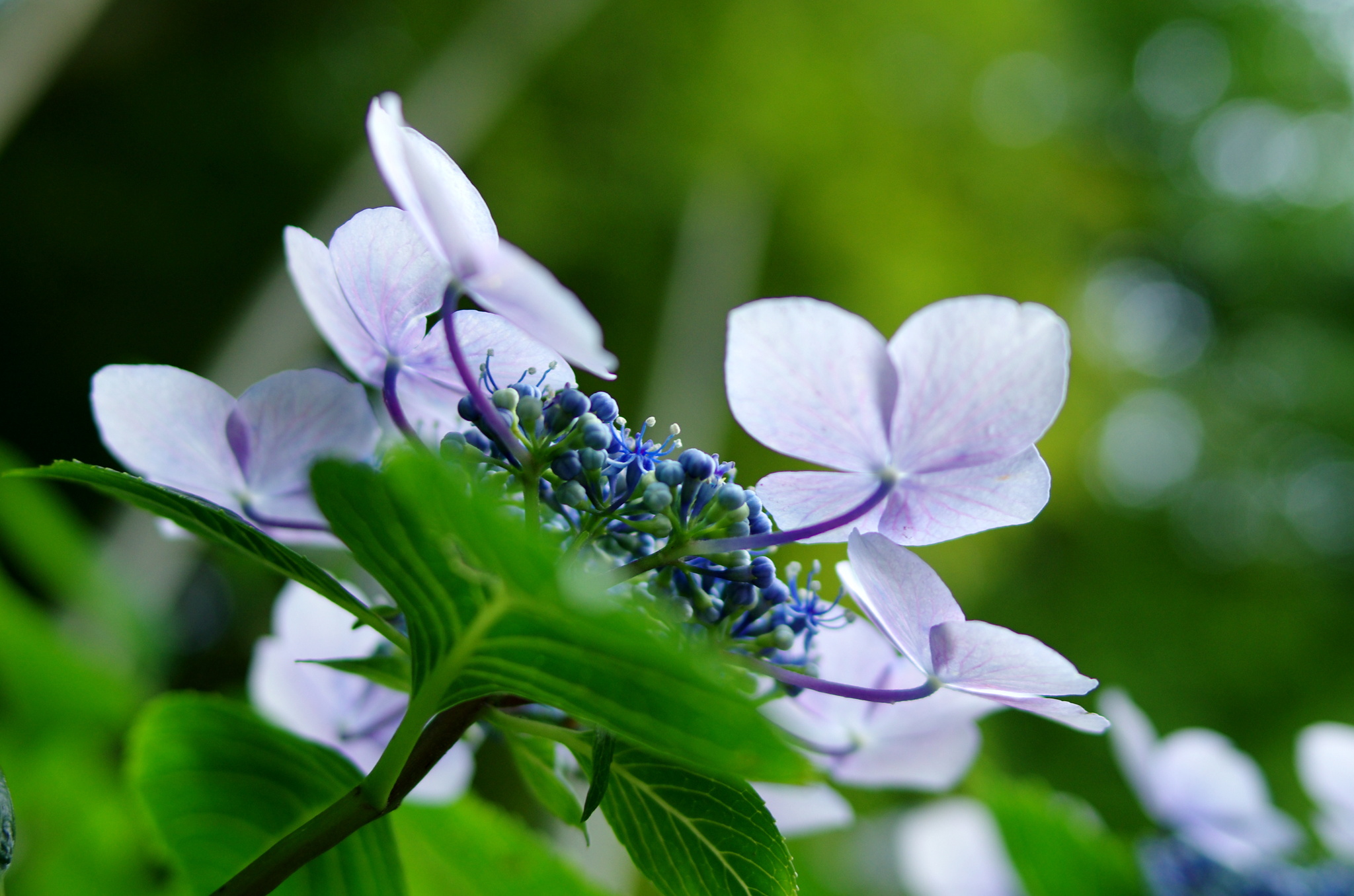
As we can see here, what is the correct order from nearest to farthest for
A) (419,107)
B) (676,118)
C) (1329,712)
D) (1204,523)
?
1. (419,107)
2. (676,118)
3. (1329,712)
4. (1204,523)

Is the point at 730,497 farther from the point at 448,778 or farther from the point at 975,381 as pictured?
the point at 448,778

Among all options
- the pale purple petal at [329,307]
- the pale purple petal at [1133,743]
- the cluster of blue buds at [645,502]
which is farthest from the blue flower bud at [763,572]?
the pale purple petal at [1133,743]

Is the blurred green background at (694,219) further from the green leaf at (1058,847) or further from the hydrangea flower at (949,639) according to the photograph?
the hydrangea flower at (949,639)

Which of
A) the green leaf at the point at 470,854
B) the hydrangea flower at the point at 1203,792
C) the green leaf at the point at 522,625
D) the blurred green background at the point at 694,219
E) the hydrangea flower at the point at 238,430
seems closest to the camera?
the green leaf at the point at 522,625

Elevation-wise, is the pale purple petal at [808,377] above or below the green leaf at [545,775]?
above

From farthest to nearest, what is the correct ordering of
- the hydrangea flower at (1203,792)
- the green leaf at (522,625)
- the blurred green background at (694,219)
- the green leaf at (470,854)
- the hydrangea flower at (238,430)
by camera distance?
the blurred green background at (694,219) → the hydrangea flower at (1203,792) → the green leaf at (470,854) → the hydrangea flower at (238,430) → the green leaf at (522,625)

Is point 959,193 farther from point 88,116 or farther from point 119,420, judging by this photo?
point 119,420

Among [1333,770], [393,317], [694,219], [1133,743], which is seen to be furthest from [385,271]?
[694,219]

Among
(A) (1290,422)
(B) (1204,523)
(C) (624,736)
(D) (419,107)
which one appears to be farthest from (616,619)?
(A) (1290,422)

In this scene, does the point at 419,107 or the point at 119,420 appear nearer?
the point at 119,420
